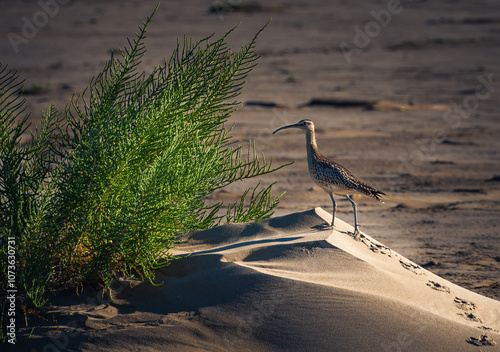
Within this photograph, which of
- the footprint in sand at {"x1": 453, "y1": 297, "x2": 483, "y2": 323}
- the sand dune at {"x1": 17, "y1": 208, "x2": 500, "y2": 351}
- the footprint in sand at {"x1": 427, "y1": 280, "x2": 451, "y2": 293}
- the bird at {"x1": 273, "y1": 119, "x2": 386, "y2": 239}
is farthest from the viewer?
the bird at {"x1": 273, "y1": 119, "x2": 386, "y2": 239}

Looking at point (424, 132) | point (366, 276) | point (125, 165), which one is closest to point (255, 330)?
point (366, 276)

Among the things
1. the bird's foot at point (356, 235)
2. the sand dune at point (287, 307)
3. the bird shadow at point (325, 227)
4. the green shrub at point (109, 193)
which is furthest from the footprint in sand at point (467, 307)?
the green shrub at point (109, 193)

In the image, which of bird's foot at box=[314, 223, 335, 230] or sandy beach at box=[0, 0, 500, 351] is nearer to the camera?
sandy beach at box=[0, 0, 500, 351]

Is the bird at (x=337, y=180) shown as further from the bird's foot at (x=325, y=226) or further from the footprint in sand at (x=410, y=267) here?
the footprint in sand at (x=410, y=267)

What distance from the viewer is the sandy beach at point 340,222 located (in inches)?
139

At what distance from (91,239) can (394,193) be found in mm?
5625

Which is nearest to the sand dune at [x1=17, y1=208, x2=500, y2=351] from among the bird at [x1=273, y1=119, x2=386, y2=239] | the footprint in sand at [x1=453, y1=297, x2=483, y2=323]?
the footprint in sand at [x1=453, y1=297, x2=483, y2=323]

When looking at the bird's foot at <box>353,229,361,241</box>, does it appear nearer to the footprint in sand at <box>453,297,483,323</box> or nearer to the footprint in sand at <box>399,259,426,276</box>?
the footprint in sand at <box>399,259,426,276</box>

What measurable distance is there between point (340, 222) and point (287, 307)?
3.95 ft

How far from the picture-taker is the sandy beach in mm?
3535

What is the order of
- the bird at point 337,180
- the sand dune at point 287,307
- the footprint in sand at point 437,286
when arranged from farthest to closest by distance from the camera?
the bird at point 337,180 < the footprint in sand at point 437,286 < the sand dune at point 287,307

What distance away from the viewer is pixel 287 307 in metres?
3.63

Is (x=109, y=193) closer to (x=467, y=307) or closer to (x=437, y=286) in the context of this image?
(x=437, y=286)

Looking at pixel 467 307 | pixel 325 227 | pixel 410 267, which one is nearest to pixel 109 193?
pixel 325 227
